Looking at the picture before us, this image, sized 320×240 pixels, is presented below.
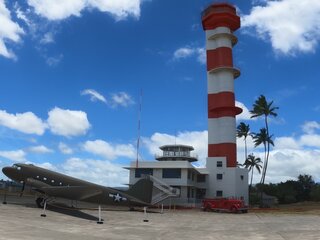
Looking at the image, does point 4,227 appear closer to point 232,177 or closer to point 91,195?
point 91,195

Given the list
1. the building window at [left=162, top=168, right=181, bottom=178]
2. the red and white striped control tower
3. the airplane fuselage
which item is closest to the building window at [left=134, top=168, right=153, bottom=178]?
the building window at [left=162, top=168, right=181, bottom=178]

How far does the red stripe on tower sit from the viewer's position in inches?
2336

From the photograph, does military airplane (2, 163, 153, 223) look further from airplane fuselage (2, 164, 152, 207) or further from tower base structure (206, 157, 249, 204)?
tower base structure (206, 157, 249, 204)

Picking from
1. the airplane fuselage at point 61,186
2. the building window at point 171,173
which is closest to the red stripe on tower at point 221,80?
the building window at point 171,173

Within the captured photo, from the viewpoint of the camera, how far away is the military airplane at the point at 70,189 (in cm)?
3234

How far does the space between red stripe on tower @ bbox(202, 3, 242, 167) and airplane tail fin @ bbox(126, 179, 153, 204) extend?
24302mm

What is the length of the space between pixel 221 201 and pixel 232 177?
36.1 feet

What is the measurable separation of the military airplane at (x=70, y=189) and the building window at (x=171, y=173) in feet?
71.4

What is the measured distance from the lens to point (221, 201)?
47875 millimetres

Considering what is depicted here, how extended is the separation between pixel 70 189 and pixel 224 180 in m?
32.7

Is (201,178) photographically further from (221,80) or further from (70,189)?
(70,189)

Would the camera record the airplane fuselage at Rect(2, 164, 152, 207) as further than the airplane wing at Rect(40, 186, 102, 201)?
Yes

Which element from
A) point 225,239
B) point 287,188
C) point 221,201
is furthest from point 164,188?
point 287,188

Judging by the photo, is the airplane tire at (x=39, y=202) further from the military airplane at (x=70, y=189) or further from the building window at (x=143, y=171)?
the building window at (x=143, y=171)
